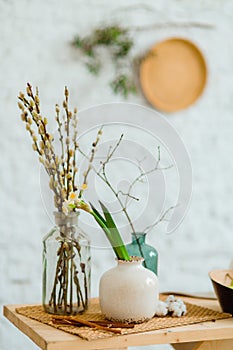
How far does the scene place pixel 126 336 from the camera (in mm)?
1684

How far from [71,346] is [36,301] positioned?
124cm

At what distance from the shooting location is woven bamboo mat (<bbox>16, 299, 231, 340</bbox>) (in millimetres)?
1689

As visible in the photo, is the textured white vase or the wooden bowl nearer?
the textured white vase

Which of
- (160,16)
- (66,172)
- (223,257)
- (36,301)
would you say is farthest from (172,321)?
(160,16)

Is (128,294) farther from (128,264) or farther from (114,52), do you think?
(114,52)

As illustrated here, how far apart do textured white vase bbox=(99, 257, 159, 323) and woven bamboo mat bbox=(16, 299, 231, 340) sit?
37 millimetres

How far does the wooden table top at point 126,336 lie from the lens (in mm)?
1632

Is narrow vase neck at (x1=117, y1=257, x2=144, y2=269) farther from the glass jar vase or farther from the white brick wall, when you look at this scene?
the white brick wall

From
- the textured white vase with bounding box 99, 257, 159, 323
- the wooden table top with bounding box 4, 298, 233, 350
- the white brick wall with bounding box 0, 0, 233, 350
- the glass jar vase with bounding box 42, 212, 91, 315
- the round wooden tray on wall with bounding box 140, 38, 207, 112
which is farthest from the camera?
the round wooden tray on wall with bounding box 140, 38, 207, 112

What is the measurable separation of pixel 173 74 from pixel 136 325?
1.53m

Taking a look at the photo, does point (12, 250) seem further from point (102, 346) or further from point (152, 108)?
point (102, 346)

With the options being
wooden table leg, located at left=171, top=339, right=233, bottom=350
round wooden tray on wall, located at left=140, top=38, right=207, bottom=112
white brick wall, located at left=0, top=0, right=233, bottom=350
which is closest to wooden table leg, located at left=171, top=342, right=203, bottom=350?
wooden table leg, located at left=171, top=339, right=233, bottom=350

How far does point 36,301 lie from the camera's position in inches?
112

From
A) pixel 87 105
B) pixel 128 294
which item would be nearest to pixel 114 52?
pixel 87 105
